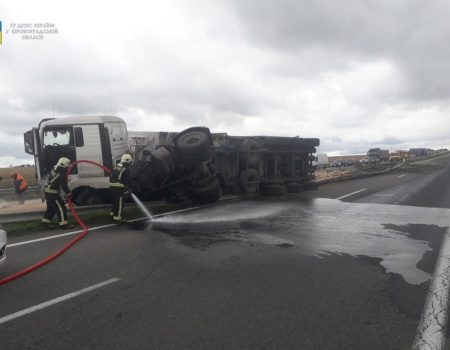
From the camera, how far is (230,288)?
13.5 feet

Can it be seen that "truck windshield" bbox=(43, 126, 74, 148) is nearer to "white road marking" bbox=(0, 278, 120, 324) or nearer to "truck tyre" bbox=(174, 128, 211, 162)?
"truck tyre" bbox=(174, 128, 211, 162)

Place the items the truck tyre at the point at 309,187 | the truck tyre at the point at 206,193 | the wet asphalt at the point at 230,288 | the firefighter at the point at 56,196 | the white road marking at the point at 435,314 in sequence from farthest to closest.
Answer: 1. the truck tyre at the point at 309,187
2. the truck tyre at the point at 206,193
3. the firefighter at the point at 56,196
4. the wet asphalt at the point at 230,288
5. the white road marking at the point at 435,314

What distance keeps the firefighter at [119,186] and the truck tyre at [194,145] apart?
165 centimetres

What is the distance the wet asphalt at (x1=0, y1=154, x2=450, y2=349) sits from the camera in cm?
305

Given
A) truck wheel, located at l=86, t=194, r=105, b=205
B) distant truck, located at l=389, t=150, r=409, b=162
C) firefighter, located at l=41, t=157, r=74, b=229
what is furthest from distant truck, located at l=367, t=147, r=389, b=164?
firefighter, located at l=41, t=157, r=74, b=229

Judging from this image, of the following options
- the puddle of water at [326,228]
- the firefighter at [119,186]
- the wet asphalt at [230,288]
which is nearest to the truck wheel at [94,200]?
the firefighter at [119,186]

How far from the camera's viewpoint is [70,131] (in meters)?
9.53

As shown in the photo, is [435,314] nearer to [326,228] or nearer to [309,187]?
[326,228]

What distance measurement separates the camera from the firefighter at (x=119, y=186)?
8.30 meters

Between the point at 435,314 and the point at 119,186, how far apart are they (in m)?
6.72

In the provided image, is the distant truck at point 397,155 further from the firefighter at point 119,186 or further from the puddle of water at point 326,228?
the firefighter at point 119,186

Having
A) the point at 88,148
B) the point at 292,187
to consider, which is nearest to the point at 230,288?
the point at 88,148

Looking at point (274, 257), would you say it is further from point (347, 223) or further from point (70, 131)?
point (70, 131)

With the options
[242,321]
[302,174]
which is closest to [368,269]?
[242,321]
